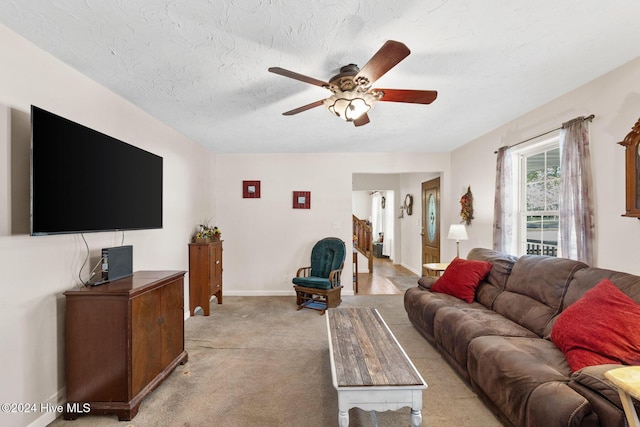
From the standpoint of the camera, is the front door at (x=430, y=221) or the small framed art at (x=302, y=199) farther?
the front door at (x=430, y=221)

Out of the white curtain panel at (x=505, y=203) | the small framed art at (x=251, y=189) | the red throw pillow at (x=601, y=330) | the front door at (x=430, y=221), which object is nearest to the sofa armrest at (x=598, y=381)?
the red throw pillow at (x=601, y=330)

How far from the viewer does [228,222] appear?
16.8 feet

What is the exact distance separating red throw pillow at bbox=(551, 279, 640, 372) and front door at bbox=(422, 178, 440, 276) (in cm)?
346

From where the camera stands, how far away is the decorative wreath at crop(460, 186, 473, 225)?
4344 mm

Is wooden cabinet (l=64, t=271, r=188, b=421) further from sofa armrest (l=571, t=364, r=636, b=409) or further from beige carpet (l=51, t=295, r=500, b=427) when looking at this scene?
sofa armrest (l=571, t=364, r=636, b=409)

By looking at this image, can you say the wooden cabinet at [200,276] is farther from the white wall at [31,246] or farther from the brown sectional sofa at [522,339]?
the brown sectional sofa at [522,339]

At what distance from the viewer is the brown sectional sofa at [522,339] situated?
1419 mm

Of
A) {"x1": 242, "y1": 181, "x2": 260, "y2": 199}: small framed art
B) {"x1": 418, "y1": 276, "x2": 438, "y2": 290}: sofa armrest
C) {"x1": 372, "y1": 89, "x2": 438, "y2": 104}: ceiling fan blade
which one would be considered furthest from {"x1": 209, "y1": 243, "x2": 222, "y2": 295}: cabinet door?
{"x1": 372, "y1": 89, "x2": 438, "y2": 104}: ceiling fan blade

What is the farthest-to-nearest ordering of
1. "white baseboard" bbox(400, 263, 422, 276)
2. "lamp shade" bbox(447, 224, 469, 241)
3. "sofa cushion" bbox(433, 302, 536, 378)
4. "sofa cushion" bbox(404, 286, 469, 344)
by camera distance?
"white baseboard" bbox(400, 263, 422, 276) < "lamp shade" bbox(447, 224, 469, 241) < "sofa cushion" bbox(404, 286, 469, 344) < "sofa cushion" bbox(433, 302, 536, 378)

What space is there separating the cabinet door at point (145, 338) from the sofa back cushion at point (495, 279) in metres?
3.10

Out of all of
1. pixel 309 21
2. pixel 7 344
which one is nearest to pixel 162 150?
pixel 7 344

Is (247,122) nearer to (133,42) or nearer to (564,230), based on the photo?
(133,42)

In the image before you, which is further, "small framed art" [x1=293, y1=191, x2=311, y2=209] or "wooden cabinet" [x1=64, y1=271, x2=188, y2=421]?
"small framed art" [x1=293, y1=191, x2=311, y2=209]

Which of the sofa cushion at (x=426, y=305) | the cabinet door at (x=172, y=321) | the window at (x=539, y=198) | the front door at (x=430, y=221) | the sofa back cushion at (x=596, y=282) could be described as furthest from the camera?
the front door at (x=430, y=221)
